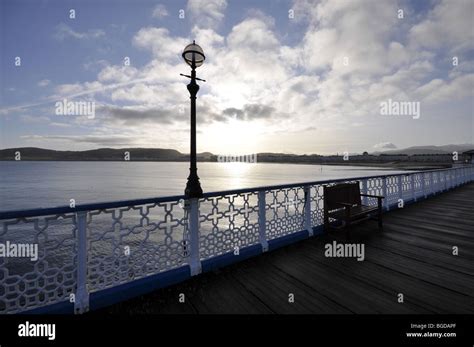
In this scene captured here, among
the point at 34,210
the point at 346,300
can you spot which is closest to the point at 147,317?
the point at 34,210

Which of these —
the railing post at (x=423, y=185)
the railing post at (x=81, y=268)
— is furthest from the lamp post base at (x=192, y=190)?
the railing post at (x=423, y=185)

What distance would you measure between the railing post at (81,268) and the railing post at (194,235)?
4.68ft

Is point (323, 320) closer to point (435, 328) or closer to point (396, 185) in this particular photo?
point (435, 328)

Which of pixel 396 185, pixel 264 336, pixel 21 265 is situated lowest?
pixel 21 265

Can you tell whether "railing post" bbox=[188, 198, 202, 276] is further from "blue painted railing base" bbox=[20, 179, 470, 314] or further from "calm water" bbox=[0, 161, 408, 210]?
"calm water" bbox=[0, 161, 408, 210]

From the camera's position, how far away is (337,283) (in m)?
3.66

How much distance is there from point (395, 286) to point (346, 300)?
92 cm

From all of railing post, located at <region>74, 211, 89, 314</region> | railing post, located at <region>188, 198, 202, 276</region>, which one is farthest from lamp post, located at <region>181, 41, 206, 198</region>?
railing post, located at <region>74, 211, 89, 314</region>

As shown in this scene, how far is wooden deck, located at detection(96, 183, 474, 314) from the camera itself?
3.07 meters

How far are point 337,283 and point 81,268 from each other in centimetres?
353

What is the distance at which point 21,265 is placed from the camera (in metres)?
12.1

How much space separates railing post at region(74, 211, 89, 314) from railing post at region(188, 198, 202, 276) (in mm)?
1427

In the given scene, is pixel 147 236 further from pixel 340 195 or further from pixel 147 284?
pixel 340 195

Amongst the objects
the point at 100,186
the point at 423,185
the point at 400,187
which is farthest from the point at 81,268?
the point at 100,186
